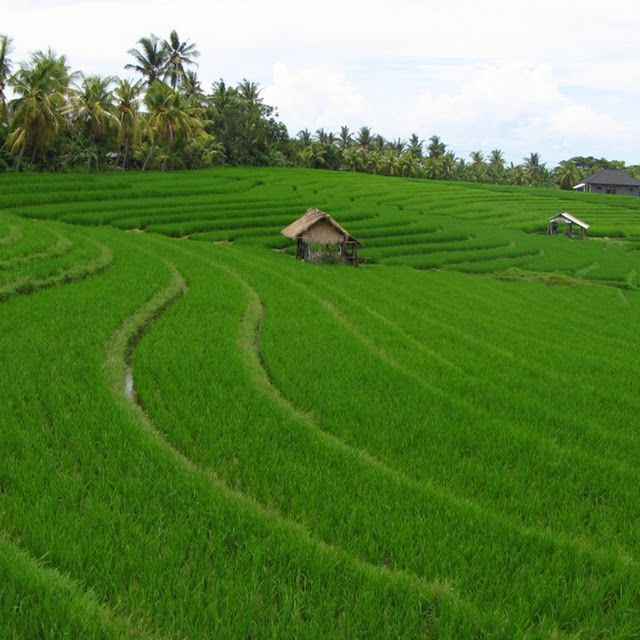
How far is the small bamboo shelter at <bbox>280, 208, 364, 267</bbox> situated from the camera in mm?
20812

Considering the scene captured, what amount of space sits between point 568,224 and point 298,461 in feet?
111

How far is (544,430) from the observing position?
6.56 m

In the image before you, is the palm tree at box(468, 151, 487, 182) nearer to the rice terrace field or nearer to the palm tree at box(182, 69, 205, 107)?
the palm tree at box(182, 69, 205, 107)

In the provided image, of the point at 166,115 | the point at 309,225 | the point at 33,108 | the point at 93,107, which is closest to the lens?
the point at 309,225

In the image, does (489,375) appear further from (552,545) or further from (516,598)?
(516,598)

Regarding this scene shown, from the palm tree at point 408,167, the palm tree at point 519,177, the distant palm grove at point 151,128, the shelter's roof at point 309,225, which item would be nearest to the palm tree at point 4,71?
the distant palm grove at point 151,128

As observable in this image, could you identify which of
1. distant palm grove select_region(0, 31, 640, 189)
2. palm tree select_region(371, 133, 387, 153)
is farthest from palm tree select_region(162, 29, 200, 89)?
palm tree select_region(371, 133, 387, 153)

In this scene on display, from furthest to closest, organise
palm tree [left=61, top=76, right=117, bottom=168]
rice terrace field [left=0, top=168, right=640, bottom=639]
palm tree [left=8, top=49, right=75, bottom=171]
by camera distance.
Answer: palm tree [left=61, top=76, right=117, bottom=168]
palm tree [left=8, top=49, right=75, bottom=171]
rice terrace field [left=0, top=168, right=640, bottom=639]

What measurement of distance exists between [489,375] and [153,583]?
627cm

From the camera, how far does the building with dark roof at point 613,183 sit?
65312 millimetres

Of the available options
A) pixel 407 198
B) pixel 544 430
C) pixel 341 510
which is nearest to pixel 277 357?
pixel 544 430

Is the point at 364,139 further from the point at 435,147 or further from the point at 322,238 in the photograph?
the point at 322,238

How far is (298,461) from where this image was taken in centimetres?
526

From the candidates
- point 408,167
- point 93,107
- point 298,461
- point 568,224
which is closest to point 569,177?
point 408,167
